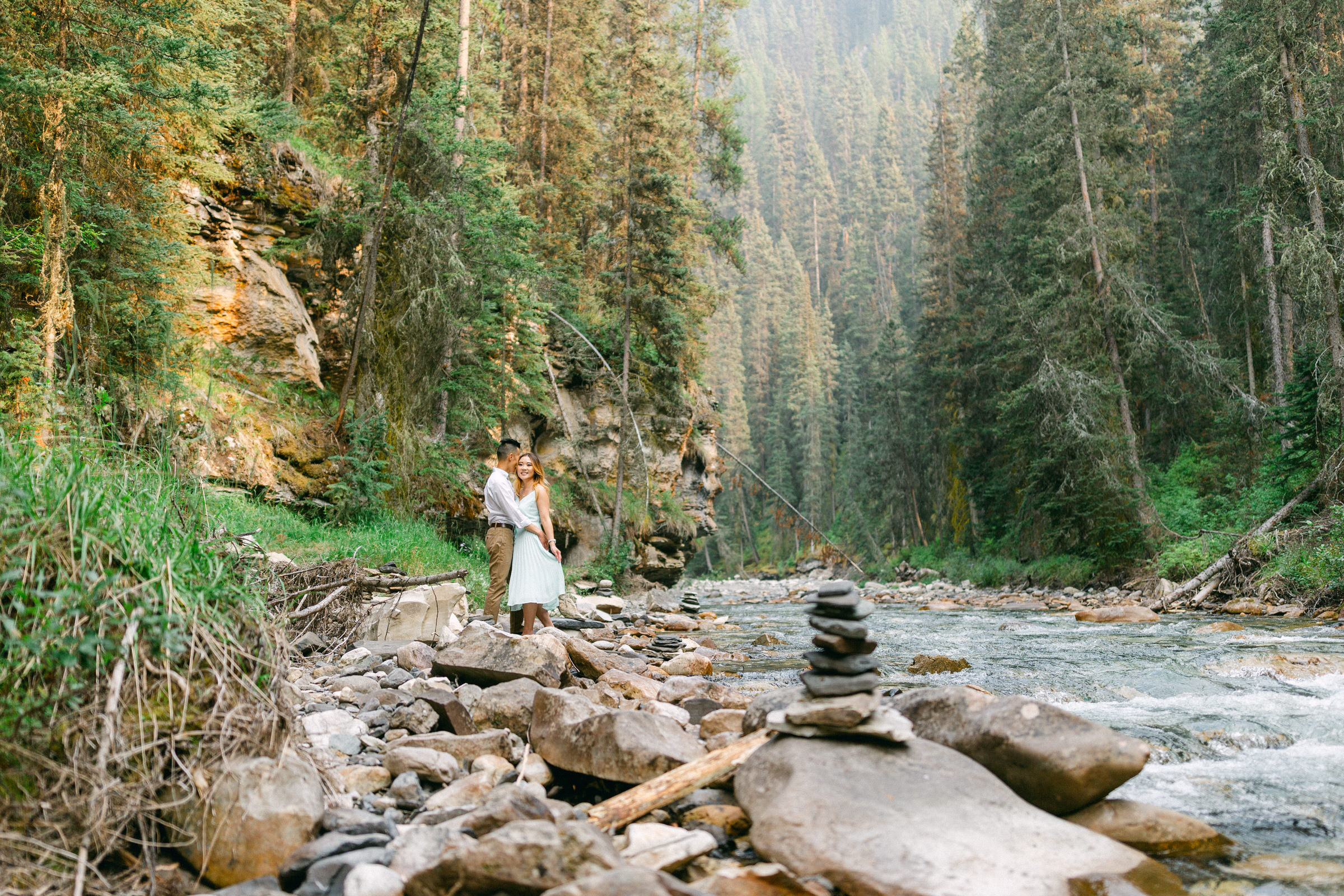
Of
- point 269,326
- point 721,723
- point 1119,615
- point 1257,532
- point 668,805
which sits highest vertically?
point 269,326

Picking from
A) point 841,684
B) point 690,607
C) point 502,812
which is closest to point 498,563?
point 841,684

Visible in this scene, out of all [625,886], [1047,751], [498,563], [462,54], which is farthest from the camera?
[462,54]

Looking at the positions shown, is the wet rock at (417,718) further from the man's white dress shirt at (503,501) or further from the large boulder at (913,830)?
the man's white dress shirt at (503,501)

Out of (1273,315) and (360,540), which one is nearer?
(360,540)

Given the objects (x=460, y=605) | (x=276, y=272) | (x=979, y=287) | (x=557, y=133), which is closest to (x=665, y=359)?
(x=557, y=133)

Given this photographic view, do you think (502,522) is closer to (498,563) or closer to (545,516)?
(498,563)

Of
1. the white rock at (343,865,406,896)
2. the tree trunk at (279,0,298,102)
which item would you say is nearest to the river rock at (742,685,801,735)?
the white rock at (343,865,406,896)

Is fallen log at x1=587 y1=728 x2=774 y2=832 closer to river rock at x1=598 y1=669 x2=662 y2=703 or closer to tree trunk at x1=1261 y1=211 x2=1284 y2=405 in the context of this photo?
river rock at x1=598 y1=669 x2=662 y2=703

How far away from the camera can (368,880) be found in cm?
232

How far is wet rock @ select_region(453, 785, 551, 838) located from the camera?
267 centimetres

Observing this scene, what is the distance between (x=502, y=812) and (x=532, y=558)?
14.7ft

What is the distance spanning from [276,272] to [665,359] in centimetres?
1141

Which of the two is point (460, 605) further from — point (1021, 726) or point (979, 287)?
point (979, 287)

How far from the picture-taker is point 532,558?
7.12 metres
